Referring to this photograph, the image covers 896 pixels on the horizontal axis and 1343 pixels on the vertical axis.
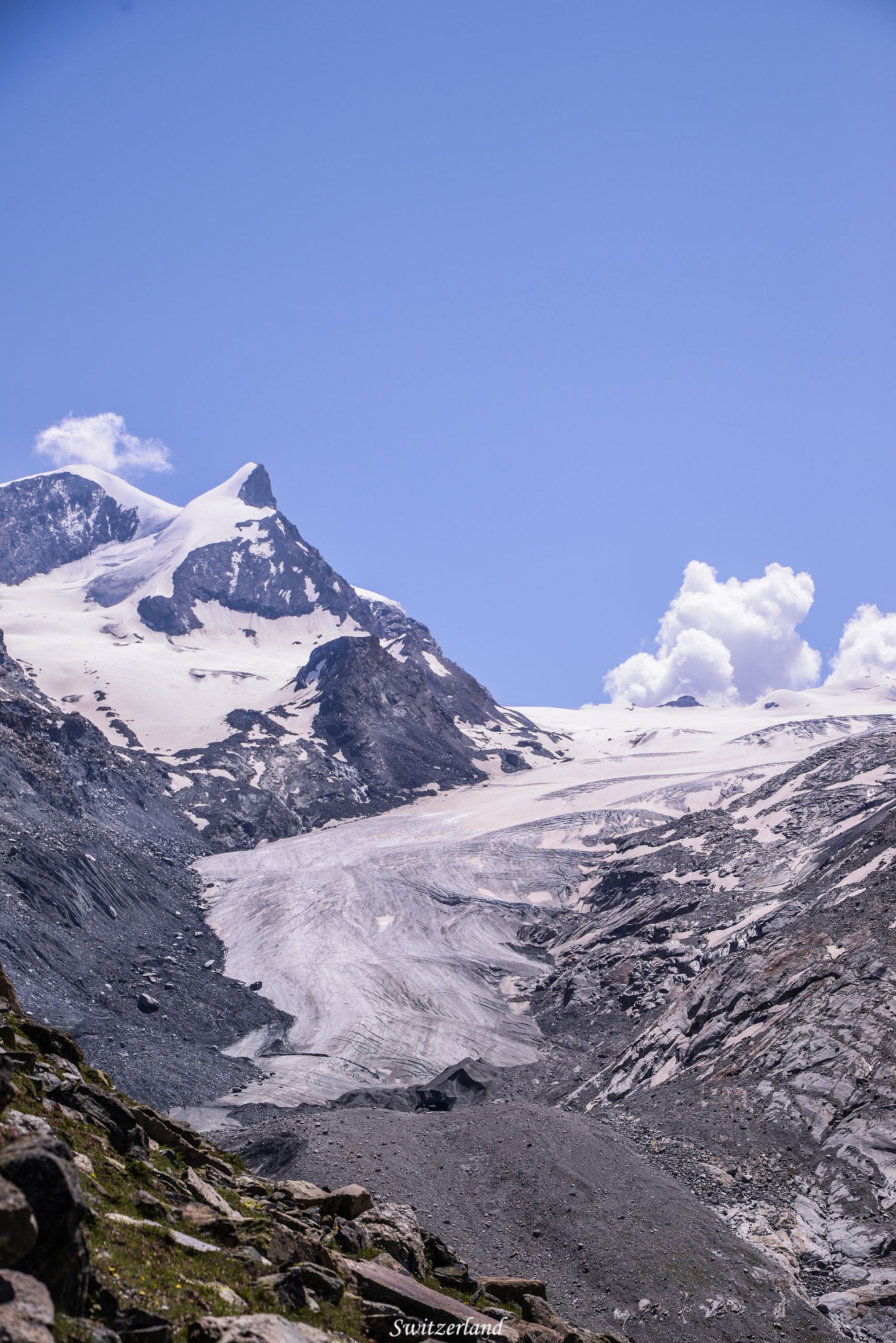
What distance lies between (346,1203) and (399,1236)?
1553mm

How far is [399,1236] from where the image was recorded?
1445 centimetres

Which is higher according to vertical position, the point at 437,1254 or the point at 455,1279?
the point at 455,1279

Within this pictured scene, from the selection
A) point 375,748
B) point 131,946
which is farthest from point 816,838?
point 375,748

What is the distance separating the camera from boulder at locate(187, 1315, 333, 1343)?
7.65 metres

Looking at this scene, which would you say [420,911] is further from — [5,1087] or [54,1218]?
[54,1218]

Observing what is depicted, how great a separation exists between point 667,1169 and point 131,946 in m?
42.1

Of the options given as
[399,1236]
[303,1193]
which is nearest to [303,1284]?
[399,1236]

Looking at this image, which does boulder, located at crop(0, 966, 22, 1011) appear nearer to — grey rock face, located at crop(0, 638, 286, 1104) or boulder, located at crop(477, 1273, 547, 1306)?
grey rock face, located at crop(0, 638, 286, 1104)

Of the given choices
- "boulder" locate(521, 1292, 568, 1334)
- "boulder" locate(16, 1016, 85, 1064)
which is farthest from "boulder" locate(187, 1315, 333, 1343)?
"boulder" locate(16, 1016, 85, 1064)

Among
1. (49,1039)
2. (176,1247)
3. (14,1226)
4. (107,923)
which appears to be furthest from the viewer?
(107,923)

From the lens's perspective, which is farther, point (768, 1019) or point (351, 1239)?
point (768, 1019)

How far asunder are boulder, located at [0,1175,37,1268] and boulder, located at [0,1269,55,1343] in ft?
0.40

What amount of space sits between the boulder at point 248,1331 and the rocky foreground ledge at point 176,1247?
18 mm

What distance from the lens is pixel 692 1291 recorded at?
745 inches
